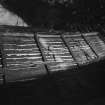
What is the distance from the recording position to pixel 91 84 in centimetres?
481

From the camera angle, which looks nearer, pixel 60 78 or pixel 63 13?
pixel 60 78

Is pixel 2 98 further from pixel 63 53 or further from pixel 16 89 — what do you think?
pixel 63 53

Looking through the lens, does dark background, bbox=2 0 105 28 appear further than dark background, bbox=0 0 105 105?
Yes

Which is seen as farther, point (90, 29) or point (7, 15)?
point (7, 15)

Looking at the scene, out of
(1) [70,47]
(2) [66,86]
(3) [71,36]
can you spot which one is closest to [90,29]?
(3) [71,36]

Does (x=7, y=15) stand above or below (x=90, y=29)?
above

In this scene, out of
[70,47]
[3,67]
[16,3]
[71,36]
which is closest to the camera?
[3,67]

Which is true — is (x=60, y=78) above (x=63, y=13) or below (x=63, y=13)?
below

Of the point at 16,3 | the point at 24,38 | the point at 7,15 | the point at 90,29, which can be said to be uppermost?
the point at 16,3

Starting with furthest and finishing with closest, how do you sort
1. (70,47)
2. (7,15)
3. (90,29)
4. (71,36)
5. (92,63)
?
1. (7,15)
2. (90,29)
3. (71,36)
4. (70,47)
5. (92,63)

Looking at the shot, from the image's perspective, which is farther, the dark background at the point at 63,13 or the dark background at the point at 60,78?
the dark background at the point at 63,13

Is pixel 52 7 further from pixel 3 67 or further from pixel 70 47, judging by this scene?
pixel 3 67

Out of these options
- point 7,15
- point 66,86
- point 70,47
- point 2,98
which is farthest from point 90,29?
point 2,98

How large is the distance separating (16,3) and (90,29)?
2.95 meters
